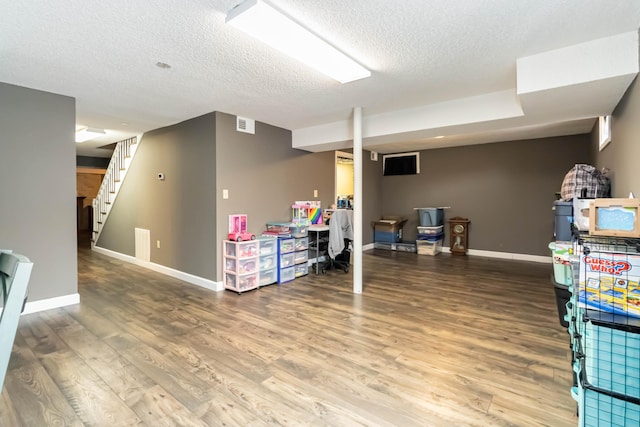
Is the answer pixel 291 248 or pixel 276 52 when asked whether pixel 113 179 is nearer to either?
pixel 291 248

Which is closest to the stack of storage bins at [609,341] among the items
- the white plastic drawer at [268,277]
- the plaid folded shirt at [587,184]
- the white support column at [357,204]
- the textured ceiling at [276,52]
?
the textured ceiling at [276,52]

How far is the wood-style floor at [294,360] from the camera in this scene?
181 centimetres

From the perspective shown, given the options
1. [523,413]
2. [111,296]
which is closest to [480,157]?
[523,413]

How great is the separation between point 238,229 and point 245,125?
1547mm

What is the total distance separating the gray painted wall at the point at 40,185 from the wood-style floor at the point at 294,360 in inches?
21.0

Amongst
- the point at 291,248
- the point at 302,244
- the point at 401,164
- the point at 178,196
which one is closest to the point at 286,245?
the point at 291,248

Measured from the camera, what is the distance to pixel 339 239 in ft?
16.5

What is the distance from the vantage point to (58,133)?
141 inches

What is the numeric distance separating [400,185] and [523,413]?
6435mm

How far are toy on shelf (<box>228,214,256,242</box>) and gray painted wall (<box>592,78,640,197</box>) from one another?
154 inches

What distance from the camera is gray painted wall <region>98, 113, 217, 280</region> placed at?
441 centimetres

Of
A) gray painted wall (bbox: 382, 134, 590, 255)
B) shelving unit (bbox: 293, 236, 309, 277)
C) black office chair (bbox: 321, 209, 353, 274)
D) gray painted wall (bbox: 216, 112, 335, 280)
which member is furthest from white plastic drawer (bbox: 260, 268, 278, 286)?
gray painted wall (bbox: 382, 134, 590, 255)

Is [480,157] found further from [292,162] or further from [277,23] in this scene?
[277,23]

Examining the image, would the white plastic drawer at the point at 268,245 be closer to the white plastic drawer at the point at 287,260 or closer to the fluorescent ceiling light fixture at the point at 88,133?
the white plastic drawer at the point at 287,260
